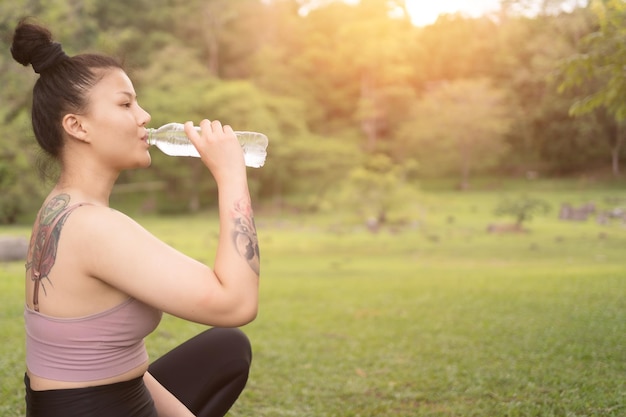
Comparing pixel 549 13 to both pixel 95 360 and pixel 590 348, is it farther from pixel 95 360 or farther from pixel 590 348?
pixel 95 360

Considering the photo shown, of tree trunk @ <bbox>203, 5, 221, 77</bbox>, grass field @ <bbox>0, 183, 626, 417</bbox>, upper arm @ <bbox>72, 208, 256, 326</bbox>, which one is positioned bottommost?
grass field @ <bbox>0, 183, 626, 417</bbox>

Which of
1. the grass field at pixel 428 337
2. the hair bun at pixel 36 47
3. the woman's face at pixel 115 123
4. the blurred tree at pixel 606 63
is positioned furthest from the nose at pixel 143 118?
the blurred tree at pixel 606 63

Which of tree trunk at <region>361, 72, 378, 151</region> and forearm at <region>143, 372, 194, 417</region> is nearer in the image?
forearm at <region>143, 372, 194, 417</region>

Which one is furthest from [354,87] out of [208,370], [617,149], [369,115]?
[208,370]

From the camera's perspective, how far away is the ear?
164 cm

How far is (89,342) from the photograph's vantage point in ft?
5.02

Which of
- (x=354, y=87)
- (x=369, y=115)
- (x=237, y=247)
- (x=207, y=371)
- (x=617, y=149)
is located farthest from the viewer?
(x=354, y=87)

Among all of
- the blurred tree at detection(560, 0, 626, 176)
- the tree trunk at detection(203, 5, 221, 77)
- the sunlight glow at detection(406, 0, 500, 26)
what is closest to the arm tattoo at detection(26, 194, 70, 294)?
the blurred tree at detection(560, 0, 626, 176)

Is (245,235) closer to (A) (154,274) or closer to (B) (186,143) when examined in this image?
(A) (154,274)

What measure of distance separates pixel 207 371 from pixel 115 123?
82cm

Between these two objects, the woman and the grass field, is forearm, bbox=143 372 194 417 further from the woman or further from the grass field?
the grass field

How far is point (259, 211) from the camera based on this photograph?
29.9 meters

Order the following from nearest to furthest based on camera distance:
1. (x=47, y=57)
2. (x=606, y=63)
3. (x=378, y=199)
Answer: (x=47, y=57), (x=606, y=63), (x=378, y=199)

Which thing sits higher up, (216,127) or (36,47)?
(36,47)
